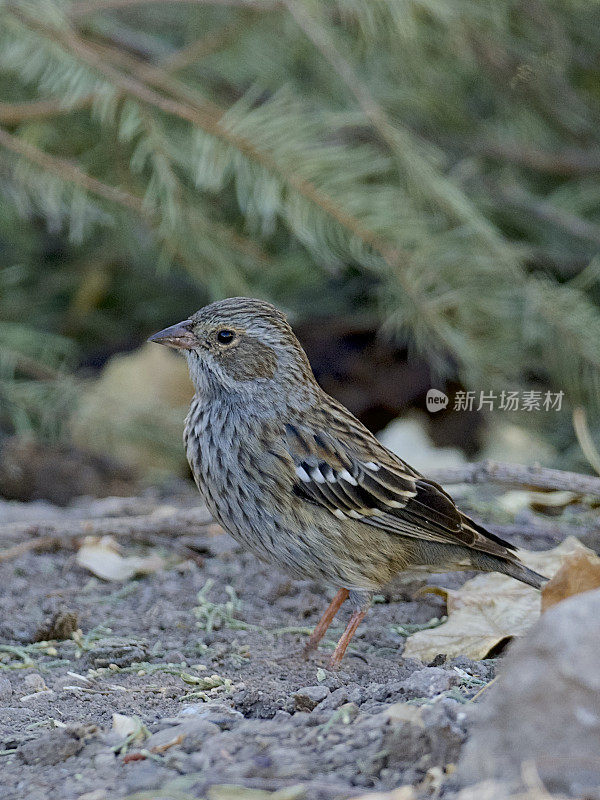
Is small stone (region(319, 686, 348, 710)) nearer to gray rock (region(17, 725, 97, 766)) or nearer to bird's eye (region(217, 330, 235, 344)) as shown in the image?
gray rock (region(17, 725, 97, 766))

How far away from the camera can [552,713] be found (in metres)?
Answer: 1.59

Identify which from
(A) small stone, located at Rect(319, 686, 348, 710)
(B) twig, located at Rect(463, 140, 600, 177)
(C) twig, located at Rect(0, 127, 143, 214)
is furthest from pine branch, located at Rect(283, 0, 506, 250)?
(A) small stone, located at Rect(319, 686, 348, 710)

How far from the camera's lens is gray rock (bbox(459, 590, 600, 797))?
158 centimetres

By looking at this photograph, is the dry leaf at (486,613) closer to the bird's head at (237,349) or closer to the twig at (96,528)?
the bird's head at (237,349)

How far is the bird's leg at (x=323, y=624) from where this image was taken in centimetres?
314

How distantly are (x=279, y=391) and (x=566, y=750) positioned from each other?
77.8 inches

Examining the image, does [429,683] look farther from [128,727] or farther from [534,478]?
[534,478]

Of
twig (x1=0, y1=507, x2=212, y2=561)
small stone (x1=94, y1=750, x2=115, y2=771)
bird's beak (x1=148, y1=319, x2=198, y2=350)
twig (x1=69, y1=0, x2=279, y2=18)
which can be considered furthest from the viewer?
twig (x1=69, y1=0, x2=279, y2=18)

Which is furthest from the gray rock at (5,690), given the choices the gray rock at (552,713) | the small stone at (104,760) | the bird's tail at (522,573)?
the bird's tail at (522,573)

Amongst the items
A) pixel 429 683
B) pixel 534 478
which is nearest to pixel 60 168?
pixel 534 478

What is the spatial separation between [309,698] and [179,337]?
151 cm

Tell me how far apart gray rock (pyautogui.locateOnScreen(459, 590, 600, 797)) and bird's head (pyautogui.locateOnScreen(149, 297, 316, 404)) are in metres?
1.88

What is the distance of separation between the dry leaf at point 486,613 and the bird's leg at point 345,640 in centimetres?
20

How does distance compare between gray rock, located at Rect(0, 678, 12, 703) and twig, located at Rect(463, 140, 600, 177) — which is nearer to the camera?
gray rock, located at Rect(0, 678, 12, 703)
